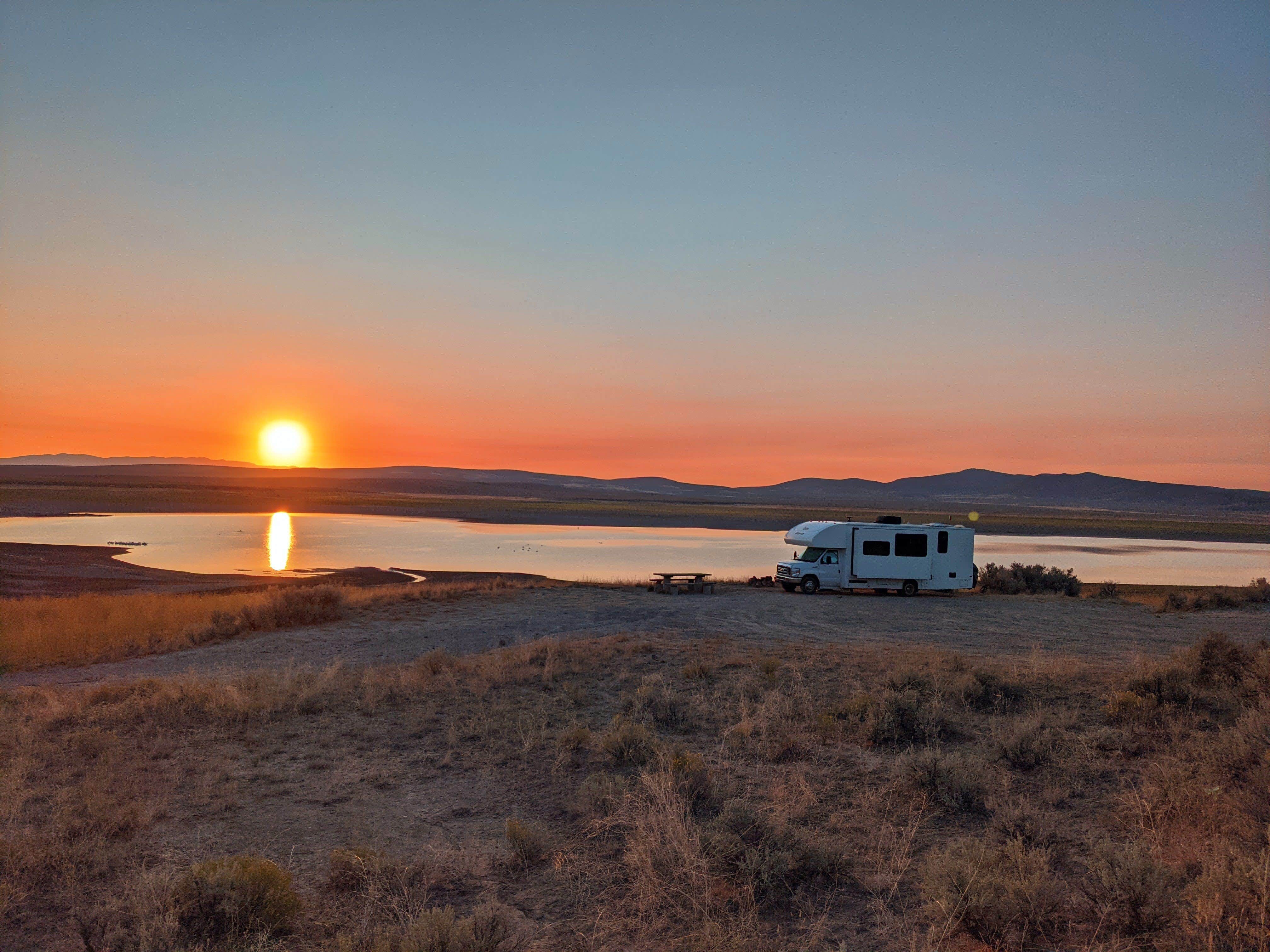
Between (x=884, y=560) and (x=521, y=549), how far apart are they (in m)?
29.5

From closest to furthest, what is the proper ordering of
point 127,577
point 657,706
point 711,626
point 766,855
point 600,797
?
point 766,855, point 600,797, point 657,706, point 711,626, point 127,577

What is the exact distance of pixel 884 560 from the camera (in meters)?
27.3

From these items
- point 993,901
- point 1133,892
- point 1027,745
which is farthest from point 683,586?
point 1133,892

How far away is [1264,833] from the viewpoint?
534 centimetres

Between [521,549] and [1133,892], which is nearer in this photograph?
[1133,892]

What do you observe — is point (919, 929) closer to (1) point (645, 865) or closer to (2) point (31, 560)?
(1) point (645, 865)

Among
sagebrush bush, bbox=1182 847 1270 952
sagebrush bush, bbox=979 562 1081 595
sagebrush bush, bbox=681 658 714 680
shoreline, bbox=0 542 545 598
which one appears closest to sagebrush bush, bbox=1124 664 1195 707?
sagebrush bush, bbox=1182 847 1270 952

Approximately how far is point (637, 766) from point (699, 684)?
4.09 meters

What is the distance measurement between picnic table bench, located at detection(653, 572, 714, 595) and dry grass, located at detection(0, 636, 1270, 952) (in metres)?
14.8

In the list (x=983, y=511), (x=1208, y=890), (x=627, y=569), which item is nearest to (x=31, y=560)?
(x=627, y=569)

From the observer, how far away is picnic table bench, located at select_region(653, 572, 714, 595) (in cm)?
2659

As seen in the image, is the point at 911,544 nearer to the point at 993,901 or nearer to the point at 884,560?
the point at 884,560

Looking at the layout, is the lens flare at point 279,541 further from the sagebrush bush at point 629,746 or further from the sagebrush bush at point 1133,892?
the sagebrush bush at point 1133,892

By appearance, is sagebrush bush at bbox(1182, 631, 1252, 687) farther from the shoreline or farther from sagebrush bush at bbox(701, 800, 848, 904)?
the shoreline
